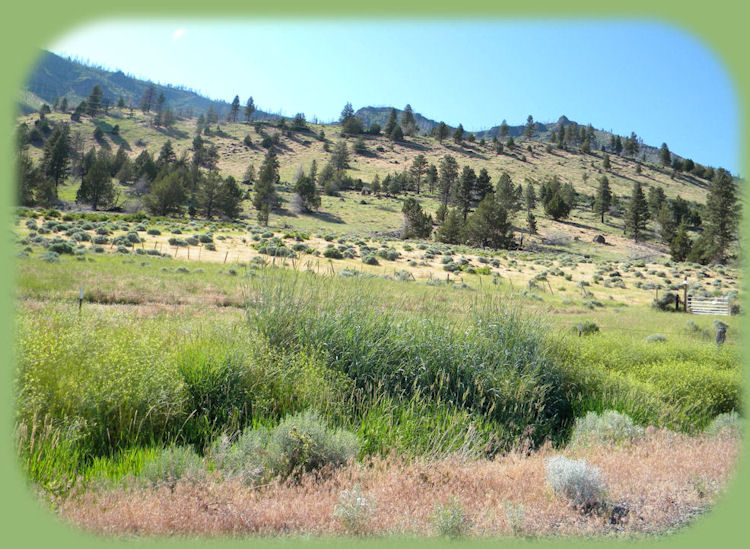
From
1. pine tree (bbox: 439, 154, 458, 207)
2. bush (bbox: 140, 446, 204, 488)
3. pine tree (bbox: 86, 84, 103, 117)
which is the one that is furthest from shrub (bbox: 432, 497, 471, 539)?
pine tree (bbox: 86, 84, 103, 117)

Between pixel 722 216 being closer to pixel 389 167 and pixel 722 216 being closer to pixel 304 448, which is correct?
pixel 389 167

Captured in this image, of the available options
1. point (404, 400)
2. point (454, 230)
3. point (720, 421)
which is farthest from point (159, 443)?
point (454, 230)

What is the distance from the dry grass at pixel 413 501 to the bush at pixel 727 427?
7.55 ft

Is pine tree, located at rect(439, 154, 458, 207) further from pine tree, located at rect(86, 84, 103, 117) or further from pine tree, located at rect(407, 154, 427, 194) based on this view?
pine tree, located at rect(86, 84, 103, 117)

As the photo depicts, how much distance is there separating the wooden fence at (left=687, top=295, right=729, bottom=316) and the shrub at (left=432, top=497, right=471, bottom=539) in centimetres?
3040

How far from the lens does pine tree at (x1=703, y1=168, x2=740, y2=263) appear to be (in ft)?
205

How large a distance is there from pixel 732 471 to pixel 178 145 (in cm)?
13392

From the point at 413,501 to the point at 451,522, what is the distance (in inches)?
20.8

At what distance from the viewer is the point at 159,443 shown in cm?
524

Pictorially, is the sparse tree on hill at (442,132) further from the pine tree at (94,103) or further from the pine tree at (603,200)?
the pine tree at (94,103)

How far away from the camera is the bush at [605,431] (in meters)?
6.81

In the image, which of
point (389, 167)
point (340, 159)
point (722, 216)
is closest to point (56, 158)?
point (340, 159)

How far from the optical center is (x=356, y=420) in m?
6.42

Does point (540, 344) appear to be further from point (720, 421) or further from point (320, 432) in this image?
point (320, 432)
